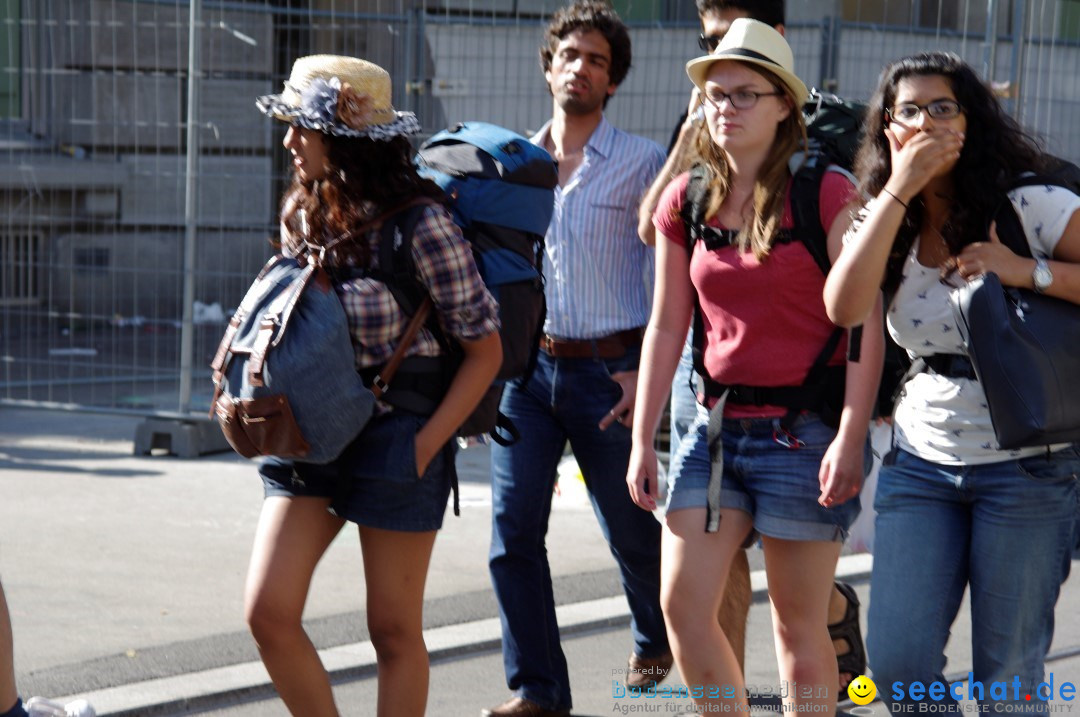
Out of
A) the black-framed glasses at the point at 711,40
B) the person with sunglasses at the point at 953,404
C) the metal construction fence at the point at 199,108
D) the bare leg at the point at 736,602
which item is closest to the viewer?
the person with sunglasses at the point at 953,404

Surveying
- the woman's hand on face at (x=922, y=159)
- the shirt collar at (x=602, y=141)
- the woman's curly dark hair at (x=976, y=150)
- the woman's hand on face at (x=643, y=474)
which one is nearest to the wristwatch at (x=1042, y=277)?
the woman's curly dark hair at (x=976, y=150)

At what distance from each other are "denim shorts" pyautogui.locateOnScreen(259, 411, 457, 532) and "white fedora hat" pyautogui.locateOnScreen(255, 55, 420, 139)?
680mm

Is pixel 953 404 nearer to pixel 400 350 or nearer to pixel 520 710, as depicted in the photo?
pixel 400 350

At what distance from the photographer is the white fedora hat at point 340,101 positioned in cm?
367

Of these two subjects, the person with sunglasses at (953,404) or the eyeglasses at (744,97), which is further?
the eyeglasses at (744,97)

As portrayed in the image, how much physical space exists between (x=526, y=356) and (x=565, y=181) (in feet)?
3.60

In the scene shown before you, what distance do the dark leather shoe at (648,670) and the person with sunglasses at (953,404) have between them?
1473 mm

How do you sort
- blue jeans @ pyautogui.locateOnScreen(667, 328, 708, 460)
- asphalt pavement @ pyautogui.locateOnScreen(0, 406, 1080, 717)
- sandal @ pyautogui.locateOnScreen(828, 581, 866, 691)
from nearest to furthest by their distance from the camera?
blue jeans @ pyautogui.locateOnScreen(667, 328, 708, 460), sandal @ pyautogui.locateOnScreen(828, 581, 866, 691), asphalt pavement @ pyautogui.locateOnScreen(0, 406, 1080, 717)

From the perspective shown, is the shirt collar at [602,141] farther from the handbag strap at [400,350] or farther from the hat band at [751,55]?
the handbag strap at [400,350]

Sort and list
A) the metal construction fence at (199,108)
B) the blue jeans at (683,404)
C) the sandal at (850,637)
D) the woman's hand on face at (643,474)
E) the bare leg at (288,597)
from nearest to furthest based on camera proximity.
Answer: the bare leg at (288,597) → the woman's hand on face at (643,474) → the blue jeans at (683,404) → the sandal at (850,637) → the metal construction fence at (199,108)

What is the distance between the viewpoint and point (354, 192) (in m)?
3.73

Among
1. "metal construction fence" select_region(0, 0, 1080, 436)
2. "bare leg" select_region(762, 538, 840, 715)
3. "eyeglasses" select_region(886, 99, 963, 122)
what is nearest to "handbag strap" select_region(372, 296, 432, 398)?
"bare leg" select_region(762, 538, 840, 715)

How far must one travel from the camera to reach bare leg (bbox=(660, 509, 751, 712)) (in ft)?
12.1

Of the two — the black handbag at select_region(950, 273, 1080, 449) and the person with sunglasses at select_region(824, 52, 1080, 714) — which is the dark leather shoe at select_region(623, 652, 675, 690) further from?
the black handbag at select_region(950, 273, 1080, 449)
